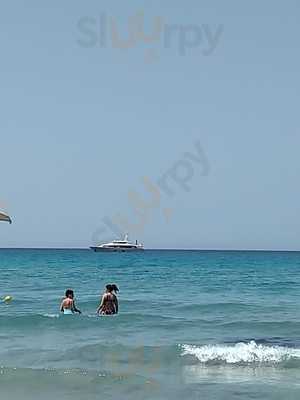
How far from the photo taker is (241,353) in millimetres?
14500

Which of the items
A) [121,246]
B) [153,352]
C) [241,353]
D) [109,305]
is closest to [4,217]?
[153,352]

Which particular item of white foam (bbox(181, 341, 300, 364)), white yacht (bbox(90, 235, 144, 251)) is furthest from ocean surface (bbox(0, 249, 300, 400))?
white yacht (bbox(90, 235, 144, 251))

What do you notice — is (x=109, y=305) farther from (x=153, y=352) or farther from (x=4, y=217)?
(x=4, y=217)

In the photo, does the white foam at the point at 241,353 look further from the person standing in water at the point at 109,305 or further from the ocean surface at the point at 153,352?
the person standing in water at the point at 109,305

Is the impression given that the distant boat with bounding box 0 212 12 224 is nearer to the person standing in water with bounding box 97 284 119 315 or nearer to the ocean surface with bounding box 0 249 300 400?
the ocean surface with bounding box 0 249 300 400

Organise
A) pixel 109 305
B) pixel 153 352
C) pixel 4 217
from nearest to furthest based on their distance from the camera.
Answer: pixel 4 217
pixel 153 352
pixel 109 305

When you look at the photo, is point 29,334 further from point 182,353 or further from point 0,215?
point 0,215

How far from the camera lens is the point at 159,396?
1084 centimetres

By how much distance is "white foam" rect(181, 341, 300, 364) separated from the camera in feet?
45.6

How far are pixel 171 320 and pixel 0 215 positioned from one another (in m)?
13.3

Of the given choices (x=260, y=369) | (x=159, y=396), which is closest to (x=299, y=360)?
(x=260, y=369)

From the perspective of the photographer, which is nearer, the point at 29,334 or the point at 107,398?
the point at 107,398

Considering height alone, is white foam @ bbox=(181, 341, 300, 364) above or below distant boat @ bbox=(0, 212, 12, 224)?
below

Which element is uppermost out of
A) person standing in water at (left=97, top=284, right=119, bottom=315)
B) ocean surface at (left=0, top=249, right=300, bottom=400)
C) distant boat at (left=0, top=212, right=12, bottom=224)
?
distant boat at (left=0, top=212, right=12, bottom=224)
